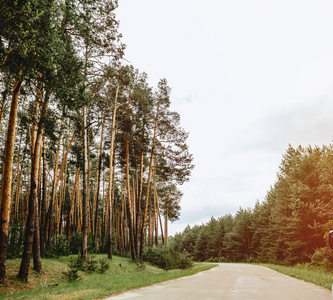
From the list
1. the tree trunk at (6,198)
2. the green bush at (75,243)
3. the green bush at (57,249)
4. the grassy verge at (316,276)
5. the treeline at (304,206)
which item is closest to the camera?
the tree trunk at (6,198)

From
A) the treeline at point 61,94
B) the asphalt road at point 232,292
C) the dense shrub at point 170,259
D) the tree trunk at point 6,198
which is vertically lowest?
the dense shrub at point 170,259

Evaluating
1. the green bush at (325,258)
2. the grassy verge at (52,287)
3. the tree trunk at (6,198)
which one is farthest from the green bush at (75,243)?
the green bush at (325,258)

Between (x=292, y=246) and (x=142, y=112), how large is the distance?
18.3m

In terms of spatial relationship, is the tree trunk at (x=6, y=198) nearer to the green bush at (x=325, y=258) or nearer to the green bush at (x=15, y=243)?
the green bush at (x=15, y=243)

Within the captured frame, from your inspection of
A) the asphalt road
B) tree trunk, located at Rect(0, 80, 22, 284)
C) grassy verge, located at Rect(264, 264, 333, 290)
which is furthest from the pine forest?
the asphalt road

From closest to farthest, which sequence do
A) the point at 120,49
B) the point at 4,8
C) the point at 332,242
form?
the point at 332,242
the point at 4,8
the point at 120,49

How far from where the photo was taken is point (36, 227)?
35.2 ft

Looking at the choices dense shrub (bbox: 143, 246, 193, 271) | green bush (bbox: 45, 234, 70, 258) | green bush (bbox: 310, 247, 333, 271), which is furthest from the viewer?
dense shrub (bbox: 143, 246, 193, 271)

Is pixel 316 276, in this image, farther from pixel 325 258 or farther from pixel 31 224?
pixel 31 224

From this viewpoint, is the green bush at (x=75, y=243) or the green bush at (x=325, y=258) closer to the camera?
the green bush at (x=325, y=258)

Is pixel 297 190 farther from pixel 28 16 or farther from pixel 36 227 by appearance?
pixel 28 16

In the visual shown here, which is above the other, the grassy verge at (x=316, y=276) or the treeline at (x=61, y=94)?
the treeline at (x=61, y=94)

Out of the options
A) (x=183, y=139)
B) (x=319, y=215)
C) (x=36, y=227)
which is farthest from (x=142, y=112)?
(x=319, y=215)

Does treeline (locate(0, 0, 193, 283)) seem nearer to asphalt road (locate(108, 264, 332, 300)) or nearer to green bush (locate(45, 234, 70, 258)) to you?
green bush (locate(45, 234, 70, 258))
